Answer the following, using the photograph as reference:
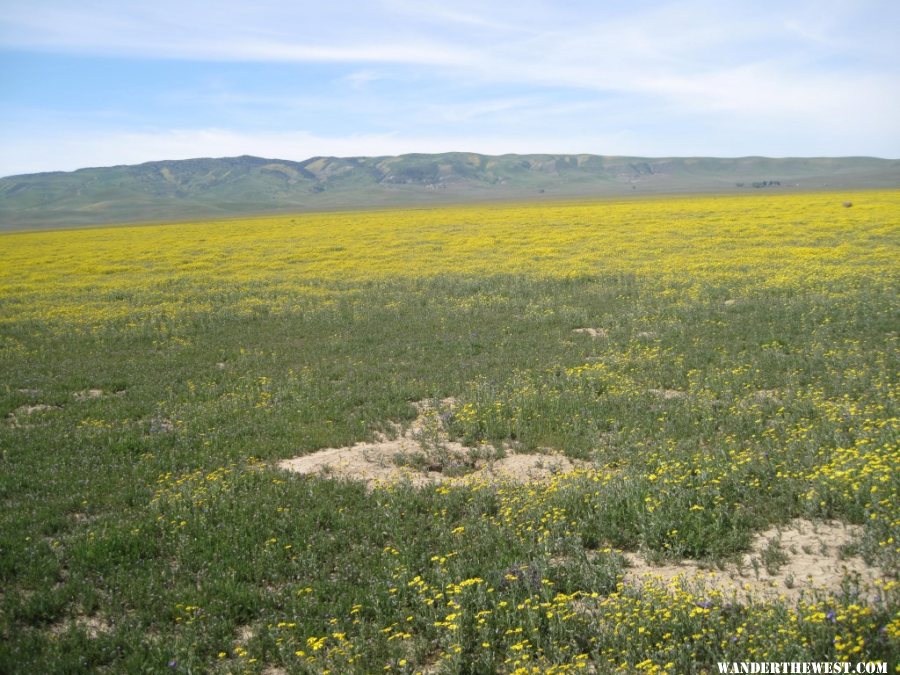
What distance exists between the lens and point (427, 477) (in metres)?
10.8

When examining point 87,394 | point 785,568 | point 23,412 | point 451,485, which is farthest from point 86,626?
point 87,394

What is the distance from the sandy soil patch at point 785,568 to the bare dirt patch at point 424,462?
3.15 meters

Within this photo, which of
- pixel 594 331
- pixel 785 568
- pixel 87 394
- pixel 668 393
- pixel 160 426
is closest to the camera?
pixel 785 568

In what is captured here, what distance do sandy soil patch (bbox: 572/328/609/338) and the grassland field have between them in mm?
438

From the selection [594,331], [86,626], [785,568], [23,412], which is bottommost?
[86,626]

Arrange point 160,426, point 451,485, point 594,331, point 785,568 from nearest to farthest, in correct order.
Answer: point 785,568 < point 451,485 < point 160,426 < point 594,331

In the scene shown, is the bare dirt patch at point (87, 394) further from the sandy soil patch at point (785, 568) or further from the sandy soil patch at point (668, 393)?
the sandy soil patch at point (785, 568)

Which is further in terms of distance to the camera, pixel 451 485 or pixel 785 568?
pixel 451 485

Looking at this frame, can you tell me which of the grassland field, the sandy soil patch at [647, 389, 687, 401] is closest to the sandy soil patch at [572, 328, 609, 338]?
the grassland field

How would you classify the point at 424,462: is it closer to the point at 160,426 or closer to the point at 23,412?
the point at 160,426

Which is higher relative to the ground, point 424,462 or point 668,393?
point 668,393

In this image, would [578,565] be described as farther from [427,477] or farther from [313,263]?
[313,263]

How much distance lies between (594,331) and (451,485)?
39.1 ft

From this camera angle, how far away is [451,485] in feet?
33.8
